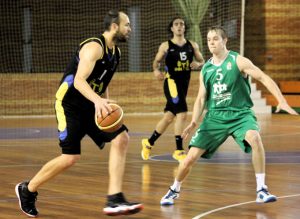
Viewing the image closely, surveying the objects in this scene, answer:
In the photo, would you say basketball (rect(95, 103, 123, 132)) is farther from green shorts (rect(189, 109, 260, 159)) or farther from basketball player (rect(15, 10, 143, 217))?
green shorts (rect(189, 109, 260, 159))

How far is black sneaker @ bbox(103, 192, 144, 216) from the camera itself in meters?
5.56

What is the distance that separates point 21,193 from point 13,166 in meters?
3.48

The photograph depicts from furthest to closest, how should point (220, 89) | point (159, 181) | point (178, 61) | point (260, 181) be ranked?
point (178, 61) → point (159, 181) → point (220, 89) → point (260, 181)

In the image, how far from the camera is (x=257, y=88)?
22.2 meters

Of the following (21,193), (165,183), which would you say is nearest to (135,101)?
(165,183)

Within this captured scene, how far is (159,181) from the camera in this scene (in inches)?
313

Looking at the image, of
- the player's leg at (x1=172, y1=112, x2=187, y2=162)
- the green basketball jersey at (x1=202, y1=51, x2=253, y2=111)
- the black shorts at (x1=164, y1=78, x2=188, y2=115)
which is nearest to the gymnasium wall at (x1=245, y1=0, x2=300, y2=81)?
the black shorts at (x1=164, y1=78, x2=188, y2=115)

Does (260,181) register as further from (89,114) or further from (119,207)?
(89,114)

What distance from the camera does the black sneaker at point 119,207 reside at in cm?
556

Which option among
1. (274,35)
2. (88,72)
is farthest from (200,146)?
(274,35)

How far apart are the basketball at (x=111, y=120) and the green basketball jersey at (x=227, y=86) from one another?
3.96 feet

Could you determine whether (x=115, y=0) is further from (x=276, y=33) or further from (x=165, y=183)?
(x=165, y=183)

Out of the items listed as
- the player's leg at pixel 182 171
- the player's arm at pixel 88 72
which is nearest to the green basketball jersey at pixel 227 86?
the player's leg at pixel 182 171

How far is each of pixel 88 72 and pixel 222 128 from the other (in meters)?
1.47
